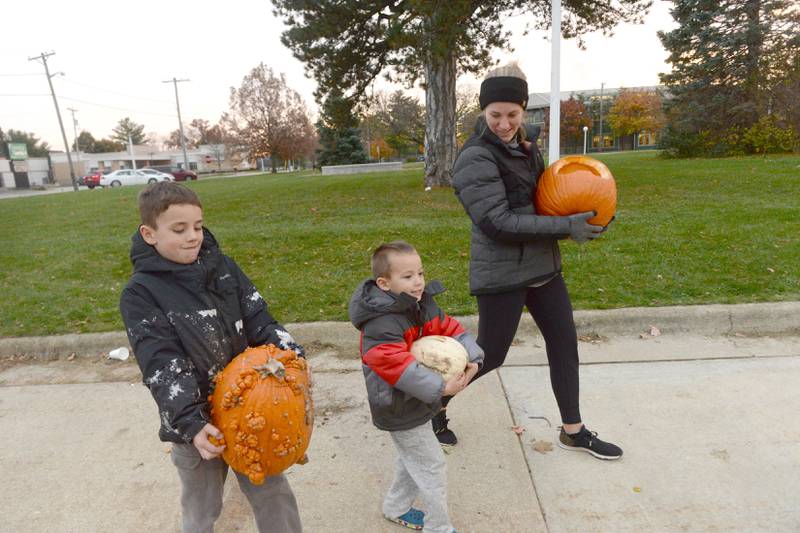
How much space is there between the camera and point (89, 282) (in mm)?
6414

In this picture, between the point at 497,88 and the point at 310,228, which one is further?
the point at 310,228

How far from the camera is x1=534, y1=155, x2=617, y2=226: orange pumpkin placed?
269 centimetres

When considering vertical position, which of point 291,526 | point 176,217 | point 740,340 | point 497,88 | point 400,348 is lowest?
point 740,340

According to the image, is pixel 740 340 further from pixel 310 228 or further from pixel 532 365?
pixel 310 228

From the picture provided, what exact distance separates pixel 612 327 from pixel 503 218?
2388 mm

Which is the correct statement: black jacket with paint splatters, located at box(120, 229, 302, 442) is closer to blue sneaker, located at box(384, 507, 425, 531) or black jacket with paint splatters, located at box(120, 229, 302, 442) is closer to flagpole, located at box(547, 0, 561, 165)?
blue sneaker, located at box(384, 507, 425, 531)

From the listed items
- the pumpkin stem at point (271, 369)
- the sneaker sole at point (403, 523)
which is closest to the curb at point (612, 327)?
the sneaker sole at point (403, 523)

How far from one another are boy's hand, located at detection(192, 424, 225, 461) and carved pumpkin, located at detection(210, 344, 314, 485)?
2 centimetres

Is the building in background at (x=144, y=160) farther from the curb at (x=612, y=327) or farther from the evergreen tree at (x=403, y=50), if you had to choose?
the curb at (x=612, y=327)

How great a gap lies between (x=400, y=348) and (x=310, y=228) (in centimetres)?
680

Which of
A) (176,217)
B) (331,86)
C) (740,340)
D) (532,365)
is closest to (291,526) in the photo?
(176,217)

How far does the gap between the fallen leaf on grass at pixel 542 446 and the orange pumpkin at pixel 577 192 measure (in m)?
1.24

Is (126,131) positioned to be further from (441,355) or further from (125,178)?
(441,355)

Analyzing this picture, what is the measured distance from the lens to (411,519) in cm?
245
